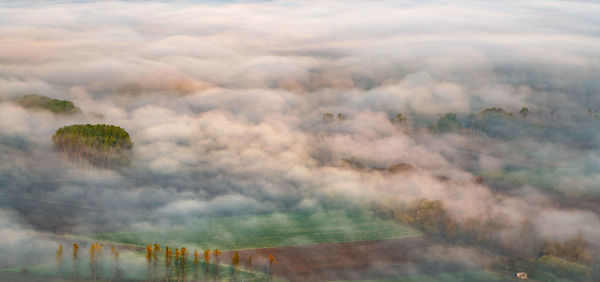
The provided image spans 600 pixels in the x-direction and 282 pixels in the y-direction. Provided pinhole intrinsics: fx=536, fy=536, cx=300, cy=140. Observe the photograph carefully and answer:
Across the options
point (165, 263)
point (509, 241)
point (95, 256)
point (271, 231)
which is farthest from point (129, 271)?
point (509, 241)

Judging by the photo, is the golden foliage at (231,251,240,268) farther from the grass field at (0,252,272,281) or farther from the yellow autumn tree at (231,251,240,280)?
the grass field at (0,252,272,281)

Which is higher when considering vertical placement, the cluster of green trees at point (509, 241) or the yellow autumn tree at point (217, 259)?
the cluster of green trees at point (509, 241)

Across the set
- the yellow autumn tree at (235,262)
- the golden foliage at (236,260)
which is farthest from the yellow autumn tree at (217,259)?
the yellow autumn tree at (235,262)

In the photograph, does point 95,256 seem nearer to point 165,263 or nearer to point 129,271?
point 129,271

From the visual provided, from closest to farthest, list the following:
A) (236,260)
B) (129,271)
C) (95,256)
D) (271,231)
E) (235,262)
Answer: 1. (129,271)
2. (236,260)
3. (235,262)
4. (95,256)
5. (271,231)

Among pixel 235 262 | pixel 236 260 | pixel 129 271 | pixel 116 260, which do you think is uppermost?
pixel 236 260

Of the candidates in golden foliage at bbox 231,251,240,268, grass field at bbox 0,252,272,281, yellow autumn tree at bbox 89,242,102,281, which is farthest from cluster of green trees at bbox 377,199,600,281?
yellow autumn tree at bbox 89,242,102,281

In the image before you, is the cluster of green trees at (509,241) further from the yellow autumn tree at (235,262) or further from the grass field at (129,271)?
the grass field at (129,271)

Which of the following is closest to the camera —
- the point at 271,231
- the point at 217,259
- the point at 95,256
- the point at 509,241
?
the point at 95,256
